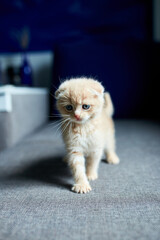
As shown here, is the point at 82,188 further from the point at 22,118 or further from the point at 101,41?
the point at 101,41

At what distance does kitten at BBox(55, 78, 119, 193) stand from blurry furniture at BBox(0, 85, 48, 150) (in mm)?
568

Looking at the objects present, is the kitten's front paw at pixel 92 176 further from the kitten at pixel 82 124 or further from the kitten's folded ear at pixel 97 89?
the kitten's folded ear at pixel 97 89

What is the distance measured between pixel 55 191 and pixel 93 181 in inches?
6.1

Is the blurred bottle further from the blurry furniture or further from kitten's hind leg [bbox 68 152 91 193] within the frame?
kitten's hind leg [bbox 68 152 91 193]

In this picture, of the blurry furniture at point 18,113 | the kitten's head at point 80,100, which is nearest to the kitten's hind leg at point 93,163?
the kitten's head at point 80,100

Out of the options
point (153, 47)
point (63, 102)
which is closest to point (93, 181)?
point (63, 102)

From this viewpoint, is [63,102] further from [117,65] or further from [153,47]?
[153,47]

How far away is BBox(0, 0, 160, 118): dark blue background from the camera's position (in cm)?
180

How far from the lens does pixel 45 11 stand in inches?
87.3

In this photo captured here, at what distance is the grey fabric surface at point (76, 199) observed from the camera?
0.51 m

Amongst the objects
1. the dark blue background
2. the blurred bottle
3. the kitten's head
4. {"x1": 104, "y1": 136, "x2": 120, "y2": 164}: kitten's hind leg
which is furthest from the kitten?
the blurred bottle

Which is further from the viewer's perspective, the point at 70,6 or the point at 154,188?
the point at 70,6

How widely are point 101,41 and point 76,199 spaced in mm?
1833

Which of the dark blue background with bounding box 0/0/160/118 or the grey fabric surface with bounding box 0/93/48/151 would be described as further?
the dark blue background with bounding box 0/0/160/118
